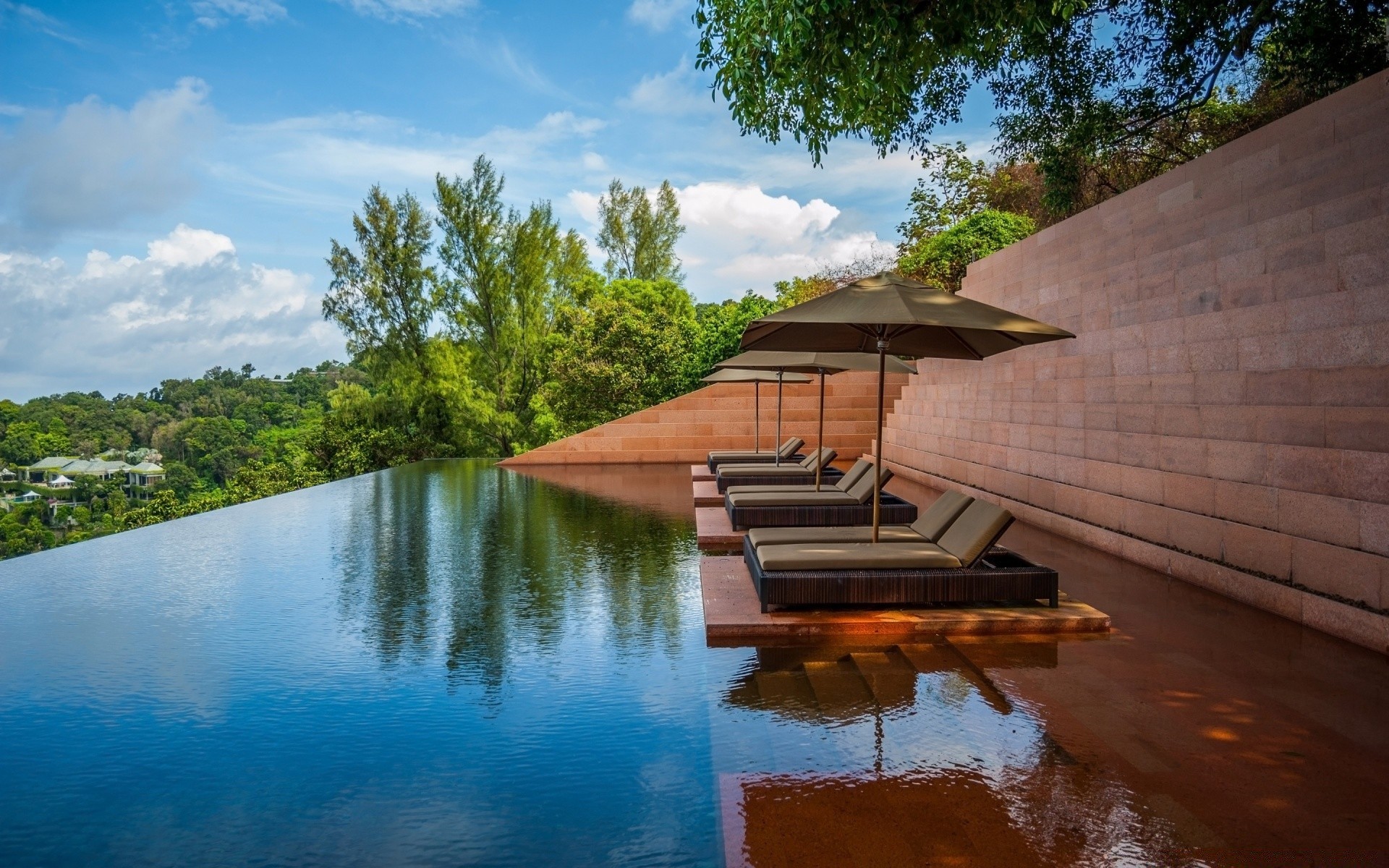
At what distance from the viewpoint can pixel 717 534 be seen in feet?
28.6

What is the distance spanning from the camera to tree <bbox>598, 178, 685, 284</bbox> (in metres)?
45.7

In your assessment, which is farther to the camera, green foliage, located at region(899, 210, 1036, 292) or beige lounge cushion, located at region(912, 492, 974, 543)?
green foliage, located at region(899, 210, 1036, 292)

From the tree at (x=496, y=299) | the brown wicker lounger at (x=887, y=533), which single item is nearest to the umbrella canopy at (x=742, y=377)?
the brown wicker lounger at (x=887, y=533)

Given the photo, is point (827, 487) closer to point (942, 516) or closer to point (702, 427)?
point (942, 516)

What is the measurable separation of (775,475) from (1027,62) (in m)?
7.09

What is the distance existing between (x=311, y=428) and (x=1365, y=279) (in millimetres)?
28969

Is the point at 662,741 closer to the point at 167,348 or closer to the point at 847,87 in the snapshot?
the point at 847,87

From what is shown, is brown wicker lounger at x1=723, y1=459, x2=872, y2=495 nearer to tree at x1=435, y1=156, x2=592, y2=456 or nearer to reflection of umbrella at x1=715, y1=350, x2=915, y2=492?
reflection of umbrella at x1=715, y1=350, x2=915, y2=492

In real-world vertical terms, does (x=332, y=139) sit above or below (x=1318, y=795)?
above

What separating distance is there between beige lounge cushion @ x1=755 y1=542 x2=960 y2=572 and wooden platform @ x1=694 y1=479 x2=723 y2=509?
5.30 metres

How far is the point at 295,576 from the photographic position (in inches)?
292

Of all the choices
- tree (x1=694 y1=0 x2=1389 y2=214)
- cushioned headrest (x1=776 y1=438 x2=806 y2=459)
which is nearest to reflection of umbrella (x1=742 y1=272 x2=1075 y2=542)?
tree (x1=694 y1=0 x2=1389 y2=214)

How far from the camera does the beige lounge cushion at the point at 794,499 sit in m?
8.66

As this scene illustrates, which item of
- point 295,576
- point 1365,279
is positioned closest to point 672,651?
point 295,576
